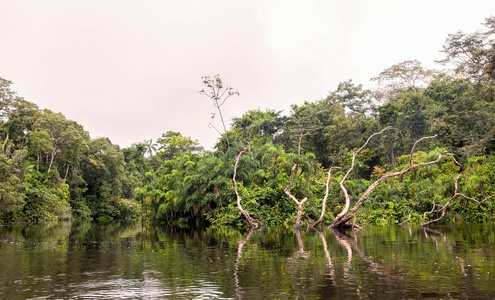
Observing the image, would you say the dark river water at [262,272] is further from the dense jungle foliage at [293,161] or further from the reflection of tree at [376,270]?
the dense jungle foliage at [293,161]

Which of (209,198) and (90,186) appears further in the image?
(90,186)

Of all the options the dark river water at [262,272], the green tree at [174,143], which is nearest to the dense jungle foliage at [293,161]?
the green tree at [174,143]

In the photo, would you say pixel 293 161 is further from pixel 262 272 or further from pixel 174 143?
pixel 174 143

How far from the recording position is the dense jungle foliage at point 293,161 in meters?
30.0

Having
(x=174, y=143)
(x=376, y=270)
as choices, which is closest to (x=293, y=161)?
(x=376, y=270)

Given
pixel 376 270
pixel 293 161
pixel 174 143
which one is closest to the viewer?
pixel 376 270

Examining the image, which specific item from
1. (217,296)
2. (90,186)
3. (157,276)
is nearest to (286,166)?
(157,276)

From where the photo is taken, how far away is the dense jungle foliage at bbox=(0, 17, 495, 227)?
1181 inches

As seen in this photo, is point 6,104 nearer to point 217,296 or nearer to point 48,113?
point 48,113

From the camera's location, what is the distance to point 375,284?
808cm

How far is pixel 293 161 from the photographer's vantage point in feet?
105

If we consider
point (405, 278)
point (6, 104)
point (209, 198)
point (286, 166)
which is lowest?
point (405, 278)

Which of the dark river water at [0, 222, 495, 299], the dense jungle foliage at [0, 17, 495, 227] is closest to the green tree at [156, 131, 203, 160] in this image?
the dense jungle foliage at [0, 17, 495, 227]

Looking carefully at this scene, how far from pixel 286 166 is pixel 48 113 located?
1486 inches
